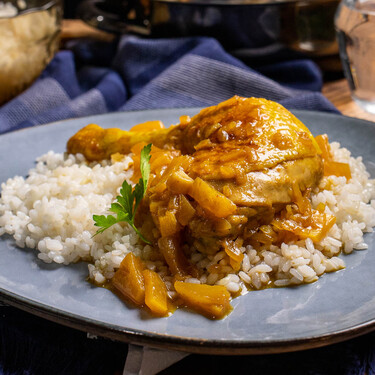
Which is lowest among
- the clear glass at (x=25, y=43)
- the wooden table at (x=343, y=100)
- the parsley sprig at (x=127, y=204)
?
the wooden table at (x=343, y=100)

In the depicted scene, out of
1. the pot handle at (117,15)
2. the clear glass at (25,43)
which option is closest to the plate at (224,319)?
the clear glass at (25,43)

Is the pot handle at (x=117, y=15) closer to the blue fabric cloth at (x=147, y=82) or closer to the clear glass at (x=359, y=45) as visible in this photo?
the blue fabric cloth at (x=147, y=82)

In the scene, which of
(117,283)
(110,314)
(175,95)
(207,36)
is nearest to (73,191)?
(117,283)

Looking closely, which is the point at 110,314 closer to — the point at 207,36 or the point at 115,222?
the point at 115,222

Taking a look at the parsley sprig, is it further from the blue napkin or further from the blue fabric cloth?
the blue napkin

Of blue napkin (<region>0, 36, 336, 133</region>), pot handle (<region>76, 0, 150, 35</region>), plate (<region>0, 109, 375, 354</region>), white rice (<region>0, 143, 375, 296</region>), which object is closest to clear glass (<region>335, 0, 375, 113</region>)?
blue napkin (<region>0, 36, 336, 133</region>)

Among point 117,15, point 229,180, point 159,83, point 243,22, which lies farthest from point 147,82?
point 229,180
